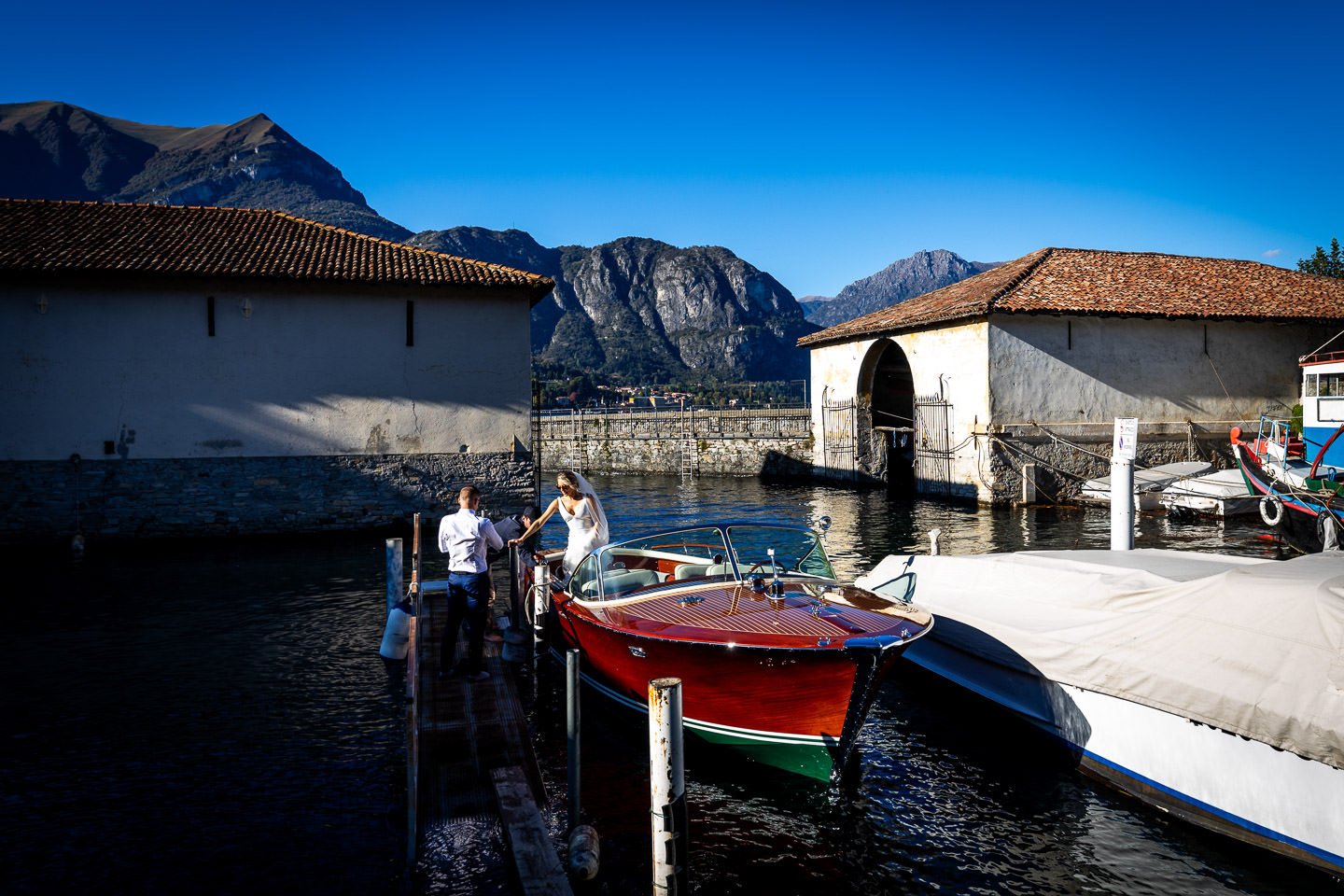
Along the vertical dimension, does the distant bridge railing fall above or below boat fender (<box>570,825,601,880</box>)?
above

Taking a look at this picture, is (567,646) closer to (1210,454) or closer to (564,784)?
(564,784)

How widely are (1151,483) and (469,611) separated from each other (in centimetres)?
2004

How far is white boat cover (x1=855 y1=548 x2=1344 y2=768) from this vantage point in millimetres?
5438

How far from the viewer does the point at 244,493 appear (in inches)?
777

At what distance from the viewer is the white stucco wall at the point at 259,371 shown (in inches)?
740

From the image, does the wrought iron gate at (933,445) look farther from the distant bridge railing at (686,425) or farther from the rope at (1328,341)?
the rope at (1328,341)

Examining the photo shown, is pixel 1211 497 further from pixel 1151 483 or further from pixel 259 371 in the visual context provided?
pixel 259 371

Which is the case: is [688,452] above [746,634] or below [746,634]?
above

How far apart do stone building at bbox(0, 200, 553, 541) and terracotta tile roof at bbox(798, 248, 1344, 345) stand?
41.0 feet

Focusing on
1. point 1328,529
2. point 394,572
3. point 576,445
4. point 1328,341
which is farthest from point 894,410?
point 394,572

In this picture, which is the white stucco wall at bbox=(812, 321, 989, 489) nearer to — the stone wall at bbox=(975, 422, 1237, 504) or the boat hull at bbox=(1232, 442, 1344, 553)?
the stone wall at bbox=(975, 422, 1237, 504)

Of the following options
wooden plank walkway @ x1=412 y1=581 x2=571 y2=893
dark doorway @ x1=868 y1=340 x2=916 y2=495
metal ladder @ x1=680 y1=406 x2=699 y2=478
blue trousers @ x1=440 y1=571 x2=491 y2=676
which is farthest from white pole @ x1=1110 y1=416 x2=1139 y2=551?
metal ladder @ x1=680 y1=406 x2=699 y2=478

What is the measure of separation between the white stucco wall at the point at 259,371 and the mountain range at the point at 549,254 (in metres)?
109

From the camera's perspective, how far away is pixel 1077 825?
613 cm
